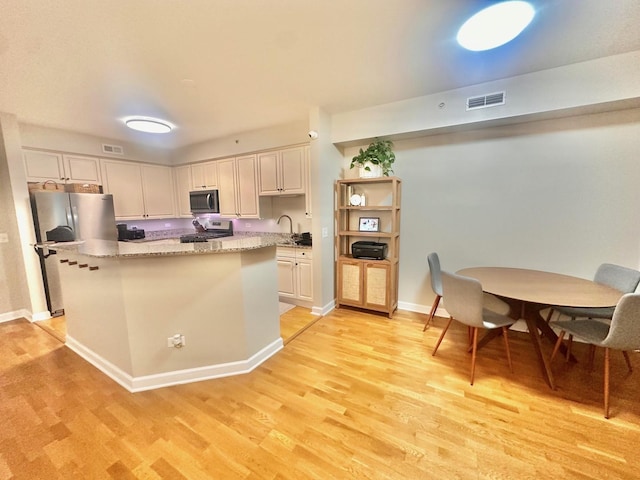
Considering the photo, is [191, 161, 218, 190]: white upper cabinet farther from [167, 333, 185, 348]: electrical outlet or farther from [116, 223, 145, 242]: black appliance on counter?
[167, 333, 185, 348]: electrical outlet

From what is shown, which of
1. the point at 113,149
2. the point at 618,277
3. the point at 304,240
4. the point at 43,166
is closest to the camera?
the point at 618,277

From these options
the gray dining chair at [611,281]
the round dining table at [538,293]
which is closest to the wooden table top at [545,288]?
the round dining table at [538,293]

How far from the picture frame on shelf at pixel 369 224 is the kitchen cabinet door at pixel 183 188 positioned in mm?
3474

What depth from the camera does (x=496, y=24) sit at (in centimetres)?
163

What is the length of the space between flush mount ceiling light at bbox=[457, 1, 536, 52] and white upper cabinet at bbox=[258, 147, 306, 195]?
7.31 feet

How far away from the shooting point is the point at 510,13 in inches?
61.6

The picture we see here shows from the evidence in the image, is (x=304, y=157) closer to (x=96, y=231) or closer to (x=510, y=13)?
(x=510, y=13)

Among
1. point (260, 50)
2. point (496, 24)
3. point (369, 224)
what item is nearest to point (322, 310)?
point (369, 224)

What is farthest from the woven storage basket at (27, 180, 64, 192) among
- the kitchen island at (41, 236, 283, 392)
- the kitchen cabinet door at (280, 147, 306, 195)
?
the kitchen cabinet door at (280, 147, 306, 195)

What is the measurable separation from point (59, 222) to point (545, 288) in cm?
565

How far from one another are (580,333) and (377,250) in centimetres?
196

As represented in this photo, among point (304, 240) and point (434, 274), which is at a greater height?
point (304, 240)

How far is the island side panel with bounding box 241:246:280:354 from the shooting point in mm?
2219

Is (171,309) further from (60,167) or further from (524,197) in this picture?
(524,197)
